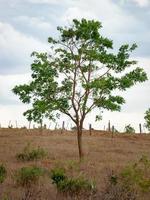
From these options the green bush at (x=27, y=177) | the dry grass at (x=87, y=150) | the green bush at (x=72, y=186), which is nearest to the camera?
the green bush at (x=72, y=186)

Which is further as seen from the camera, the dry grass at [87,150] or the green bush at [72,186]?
the dry grass at [87,150]

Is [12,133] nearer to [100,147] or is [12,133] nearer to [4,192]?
[100,147]

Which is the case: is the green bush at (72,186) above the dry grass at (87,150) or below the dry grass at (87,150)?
below

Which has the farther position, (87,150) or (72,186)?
(87,150)

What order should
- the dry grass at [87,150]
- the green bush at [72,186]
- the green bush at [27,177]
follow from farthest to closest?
the dry grass at [87,150] → the green bush at [27,177] → the green bush at [72,186]

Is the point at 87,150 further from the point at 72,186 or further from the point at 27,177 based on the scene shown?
the point at 72,186

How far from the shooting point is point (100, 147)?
2000 inches

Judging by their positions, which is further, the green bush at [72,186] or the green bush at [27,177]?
the green bush at [27,177]

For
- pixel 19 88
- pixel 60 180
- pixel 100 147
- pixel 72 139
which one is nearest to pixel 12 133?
pixel 72 139

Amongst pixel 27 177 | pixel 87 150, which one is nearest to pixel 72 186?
pixel 27 177

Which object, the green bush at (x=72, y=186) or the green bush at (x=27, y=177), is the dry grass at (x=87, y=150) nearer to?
the green bush at (x=27, y=177)

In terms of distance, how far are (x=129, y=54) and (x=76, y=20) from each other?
5.47 m

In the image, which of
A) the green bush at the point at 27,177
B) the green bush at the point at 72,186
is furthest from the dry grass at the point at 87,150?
the green bush at the point at 72,186

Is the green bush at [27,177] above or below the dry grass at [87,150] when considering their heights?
below
